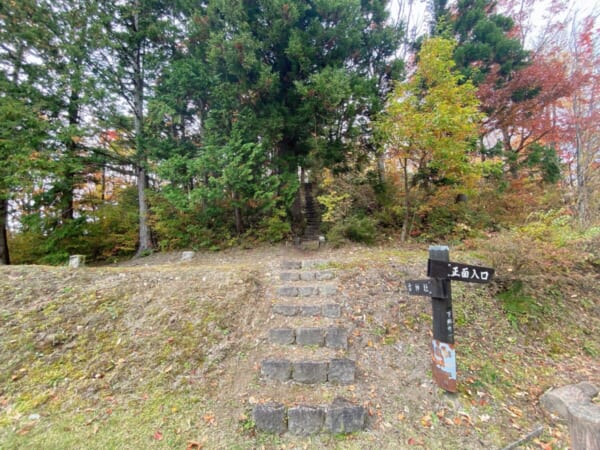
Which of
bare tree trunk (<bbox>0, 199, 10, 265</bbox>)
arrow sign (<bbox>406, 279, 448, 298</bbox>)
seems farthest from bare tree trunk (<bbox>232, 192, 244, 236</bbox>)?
bare tree trunk (<bbox>0, 199, 10, 265</bbox>)

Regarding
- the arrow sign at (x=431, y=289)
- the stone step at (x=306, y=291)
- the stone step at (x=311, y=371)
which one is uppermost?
the arrow sign at (x=431, y=289)

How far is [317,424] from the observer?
2.17 meters

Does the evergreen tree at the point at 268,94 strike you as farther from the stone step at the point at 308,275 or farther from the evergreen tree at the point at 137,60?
the stone step at the point at 308,275

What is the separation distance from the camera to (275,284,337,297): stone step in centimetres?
383

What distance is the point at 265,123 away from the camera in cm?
653

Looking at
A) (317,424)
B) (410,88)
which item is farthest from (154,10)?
(317,424)

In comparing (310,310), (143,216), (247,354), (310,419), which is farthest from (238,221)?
(310,419)

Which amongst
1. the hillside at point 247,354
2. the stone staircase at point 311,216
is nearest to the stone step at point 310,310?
the hillside at point 247,354

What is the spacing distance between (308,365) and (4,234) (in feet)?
35.4

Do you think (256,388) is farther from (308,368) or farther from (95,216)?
(95,216)

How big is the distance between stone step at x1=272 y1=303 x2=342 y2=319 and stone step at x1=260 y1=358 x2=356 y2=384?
2.47 ft

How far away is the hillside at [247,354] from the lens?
216cm

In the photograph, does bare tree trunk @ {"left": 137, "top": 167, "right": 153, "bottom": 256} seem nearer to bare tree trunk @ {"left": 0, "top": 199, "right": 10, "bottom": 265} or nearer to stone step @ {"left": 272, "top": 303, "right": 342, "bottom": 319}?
bare tree trunk @ {"left": 0, "top": 199, "right": 10, "bottom": 265}

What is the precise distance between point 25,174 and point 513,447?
1046 centimetres
